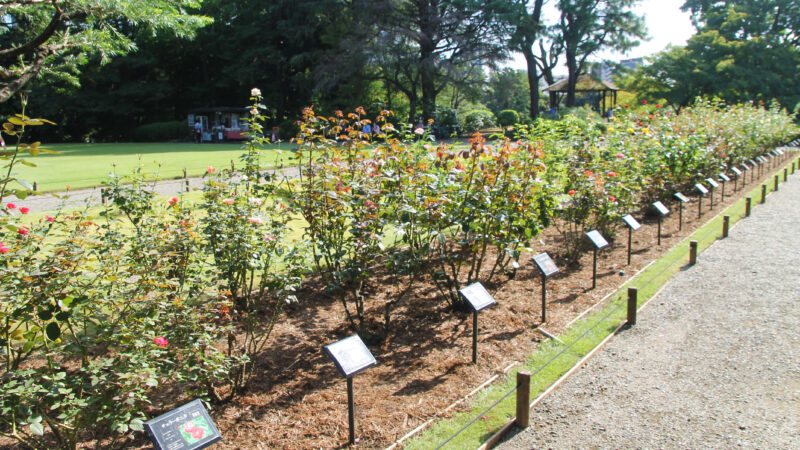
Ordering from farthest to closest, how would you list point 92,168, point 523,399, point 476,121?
point 476,121, point 92,168, point 523,399

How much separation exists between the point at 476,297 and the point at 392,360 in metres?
0.86

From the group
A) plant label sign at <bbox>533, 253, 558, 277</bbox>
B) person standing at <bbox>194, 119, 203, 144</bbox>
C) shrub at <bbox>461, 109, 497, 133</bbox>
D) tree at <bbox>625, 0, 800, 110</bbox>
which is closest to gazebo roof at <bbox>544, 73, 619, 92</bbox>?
tree at <bbox>625, 0, 800, 110</bbox>

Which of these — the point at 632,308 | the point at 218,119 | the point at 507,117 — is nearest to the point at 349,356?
the point at 632,308

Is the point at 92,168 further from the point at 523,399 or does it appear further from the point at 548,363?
the point at 523,399

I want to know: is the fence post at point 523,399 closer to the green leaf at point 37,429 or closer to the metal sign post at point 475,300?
the metal sign post at point 475,300

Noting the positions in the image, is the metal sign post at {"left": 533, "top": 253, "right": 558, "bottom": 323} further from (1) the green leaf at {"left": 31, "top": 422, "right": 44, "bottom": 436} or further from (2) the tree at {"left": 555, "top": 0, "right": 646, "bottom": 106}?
(2) the tree at {"left": 555, "top": 0, "right": 646, "bottom": 106}

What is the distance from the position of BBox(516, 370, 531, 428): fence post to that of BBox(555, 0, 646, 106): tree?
37.3 metres

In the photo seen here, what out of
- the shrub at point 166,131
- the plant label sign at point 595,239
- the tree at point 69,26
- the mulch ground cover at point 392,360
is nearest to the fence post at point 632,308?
the mulch ground cover at point 392,360

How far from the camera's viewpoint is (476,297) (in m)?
4.32

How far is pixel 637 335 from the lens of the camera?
4938mm

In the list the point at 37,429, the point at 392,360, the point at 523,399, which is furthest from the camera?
the point at 392,360

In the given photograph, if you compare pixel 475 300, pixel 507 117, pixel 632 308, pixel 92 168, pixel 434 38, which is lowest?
pixel 632 308

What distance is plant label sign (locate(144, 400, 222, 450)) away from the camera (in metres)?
2.39

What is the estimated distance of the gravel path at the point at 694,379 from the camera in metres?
3.38
